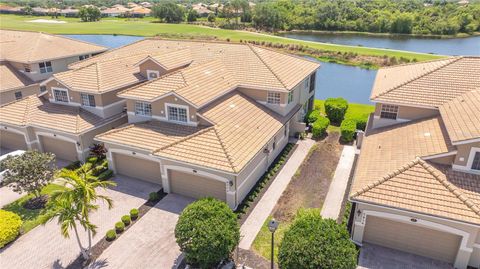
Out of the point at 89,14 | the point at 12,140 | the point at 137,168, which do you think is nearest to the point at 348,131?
the point at 137,168

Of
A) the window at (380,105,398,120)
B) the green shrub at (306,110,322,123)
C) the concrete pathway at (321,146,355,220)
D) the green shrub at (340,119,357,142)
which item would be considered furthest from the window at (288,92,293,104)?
the window at (380,105,398,120)

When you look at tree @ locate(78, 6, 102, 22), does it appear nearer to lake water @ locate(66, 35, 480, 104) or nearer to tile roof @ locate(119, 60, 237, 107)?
lake water @ locate(66, 35, 480, 104)

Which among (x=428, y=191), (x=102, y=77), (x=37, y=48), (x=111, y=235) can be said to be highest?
(x=37, y=48)

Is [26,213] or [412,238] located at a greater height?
[412,238]

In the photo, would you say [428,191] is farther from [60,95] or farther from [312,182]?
[60,95]

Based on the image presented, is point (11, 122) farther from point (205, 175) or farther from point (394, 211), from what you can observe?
point (394, 211)

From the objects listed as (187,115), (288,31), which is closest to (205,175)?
(187,115)

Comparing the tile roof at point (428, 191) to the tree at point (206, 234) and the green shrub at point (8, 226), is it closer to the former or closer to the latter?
the tree at point (206, 234)
